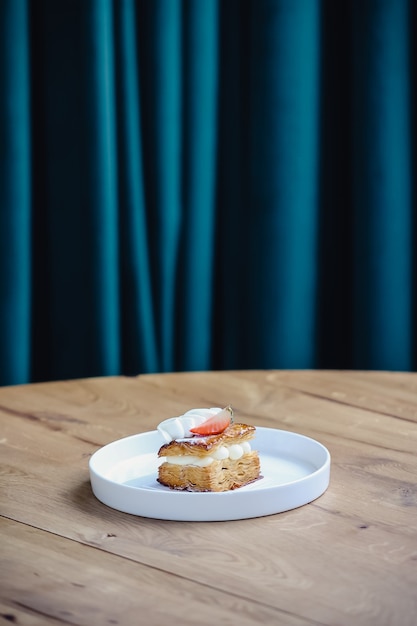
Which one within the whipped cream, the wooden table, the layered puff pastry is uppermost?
the whipped cream

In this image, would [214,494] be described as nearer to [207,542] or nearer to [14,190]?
[207,542]

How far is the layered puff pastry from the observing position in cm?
90

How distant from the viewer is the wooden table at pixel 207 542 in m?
0.69

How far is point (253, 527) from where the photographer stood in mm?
853

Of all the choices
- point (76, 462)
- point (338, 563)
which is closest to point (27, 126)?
point (76, 462)

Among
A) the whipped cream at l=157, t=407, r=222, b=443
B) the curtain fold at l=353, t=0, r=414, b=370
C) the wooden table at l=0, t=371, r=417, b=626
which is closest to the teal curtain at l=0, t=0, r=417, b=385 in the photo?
the curtain fold at l=353, t=0, r=414, b=370

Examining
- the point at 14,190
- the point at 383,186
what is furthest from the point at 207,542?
the point at 383,186

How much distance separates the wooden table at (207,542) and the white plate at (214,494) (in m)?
0.01

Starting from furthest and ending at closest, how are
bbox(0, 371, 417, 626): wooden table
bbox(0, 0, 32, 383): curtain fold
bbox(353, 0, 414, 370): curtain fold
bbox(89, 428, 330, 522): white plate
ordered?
bbox(353, 0, 414, 370): curtain fold < bbox(0, 0, 32, 383): curtain fold < bbox(89, 428, 330, 522): white plate < bbox(0, 371, 417, 626): wooden table

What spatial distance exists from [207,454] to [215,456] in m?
0.01

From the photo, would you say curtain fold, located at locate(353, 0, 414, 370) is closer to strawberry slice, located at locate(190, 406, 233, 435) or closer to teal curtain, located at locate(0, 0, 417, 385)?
teal curtain, located at locate(0, 0, 417, 385)

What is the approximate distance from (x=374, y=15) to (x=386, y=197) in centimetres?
39

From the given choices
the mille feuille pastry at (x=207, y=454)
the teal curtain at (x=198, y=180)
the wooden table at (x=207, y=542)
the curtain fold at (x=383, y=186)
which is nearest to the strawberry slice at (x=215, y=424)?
the mille feuille pastry at (x=207, y=454)

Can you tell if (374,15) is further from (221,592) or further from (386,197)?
(221,592)
